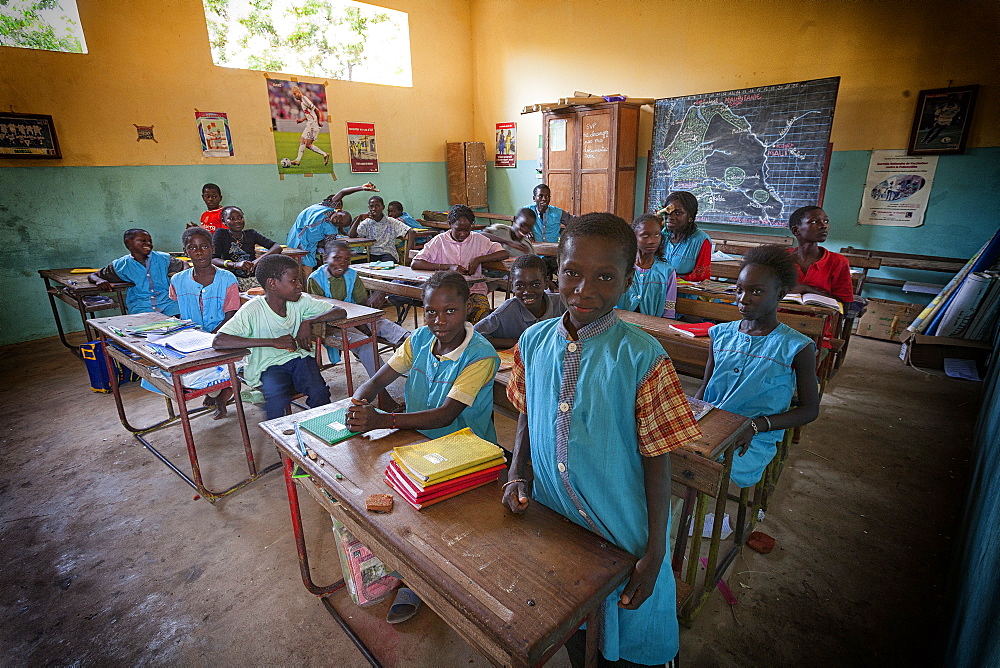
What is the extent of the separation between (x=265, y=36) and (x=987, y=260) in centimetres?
885

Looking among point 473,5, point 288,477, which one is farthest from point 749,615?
point 473,5

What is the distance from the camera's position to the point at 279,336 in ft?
9.55

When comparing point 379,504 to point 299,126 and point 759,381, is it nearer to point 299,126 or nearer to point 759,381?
point 759,381

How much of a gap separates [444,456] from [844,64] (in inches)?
257

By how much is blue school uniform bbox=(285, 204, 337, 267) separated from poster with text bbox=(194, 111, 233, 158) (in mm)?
1473

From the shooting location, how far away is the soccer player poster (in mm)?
7246

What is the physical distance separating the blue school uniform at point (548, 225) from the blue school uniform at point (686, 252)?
2994 mm

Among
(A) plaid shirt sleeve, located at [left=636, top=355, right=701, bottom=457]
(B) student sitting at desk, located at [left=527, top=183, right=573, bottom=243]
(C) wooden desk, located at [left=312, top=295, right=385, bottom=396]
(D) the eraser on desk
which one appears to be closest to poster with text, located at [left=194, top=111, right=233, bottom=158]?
(B) student sitting at desk, located at [left=527, top=183, right=573, bottom=243]

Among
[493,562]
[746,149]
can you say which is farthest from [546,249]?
[493,562]

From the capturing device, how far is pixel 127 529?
2.55 meters

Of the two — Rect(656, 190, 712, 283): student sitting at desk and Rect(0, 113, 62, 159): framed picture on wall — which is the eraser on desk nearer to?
Rect(656, 190, 712, 283): student sitting at desk

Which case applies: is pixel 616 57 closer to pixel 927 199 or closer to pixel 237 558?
pixel 927 199

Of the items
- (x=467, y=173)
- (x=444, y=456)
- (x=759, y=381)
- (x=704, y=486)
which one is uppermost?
(x=467, y=173)

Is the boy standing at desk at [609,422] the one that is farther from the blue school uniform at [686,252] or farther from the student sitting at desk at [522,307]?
the blue school uniform at [686,252]
